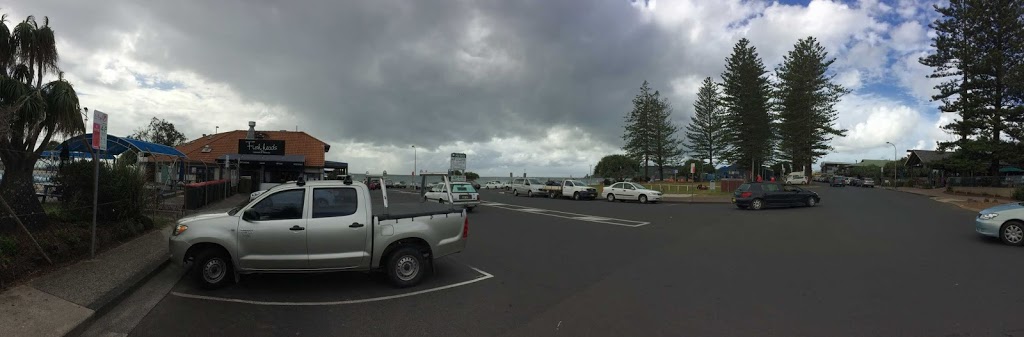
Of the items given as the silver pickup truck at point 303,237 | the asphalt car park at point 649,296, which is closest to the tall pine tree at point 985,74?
the asphalt car park at point 649,296

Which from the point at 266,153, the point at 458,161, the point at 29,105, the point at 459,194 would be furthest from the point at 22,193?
the point at 266,153

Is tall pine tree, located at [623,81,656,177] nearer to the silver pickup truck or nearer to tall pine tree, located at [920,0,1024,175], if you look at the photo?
tall pine tree, located at [920,0,1024,175]

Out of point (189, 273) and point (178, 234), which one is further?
point (189, 273)

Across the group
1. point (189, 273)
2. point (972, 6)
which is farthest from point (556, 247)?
point (972, 6)

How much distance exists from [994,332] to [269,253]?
8.03m

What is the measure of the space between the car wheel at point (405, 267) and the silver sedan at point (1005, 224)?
42.5 feet

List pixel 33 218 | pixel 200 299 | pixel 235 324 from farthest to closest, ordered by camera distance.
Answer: pixel 33 218, pixel 200 299, pixel 235 324

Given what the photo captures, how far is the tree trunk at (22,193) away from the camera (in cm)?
823

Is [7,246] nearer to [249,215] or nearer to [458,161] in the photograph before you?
[249,215]

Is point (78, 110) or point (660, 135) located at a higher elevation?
point (660, 135)

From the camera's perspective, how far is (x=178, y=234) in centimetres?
664

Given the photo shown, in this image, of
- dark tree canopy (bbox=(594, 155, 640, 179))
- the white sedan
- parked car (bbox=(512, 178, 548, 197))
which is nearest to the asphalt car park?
the white sedan

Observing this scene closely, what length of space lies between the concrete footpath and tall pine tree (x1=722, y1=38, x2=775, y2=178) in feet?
165

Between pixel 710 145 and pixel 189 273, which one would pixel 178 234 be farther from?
pixel 710 145
